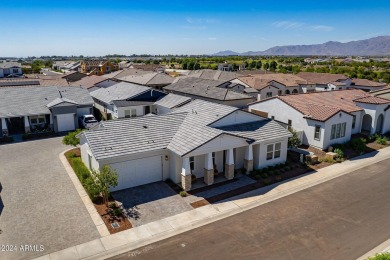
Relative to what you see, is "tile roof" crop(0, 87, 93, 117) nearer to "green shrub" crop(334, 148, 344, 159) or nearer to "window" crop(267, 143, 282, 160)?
"window" crop(267, 143, 282, 160)

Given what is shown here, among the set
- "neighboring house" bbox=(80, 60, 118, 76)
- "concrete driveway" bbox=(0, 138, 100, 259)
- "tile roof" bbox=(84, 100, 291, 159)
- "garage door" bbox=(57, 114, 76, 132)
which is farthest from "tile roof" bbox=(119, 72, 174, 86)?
"neighboring house" bbox=(80, 60, 118, 76)

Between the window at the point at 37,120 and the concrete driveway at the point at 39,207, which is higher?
the window at the point at 37,120

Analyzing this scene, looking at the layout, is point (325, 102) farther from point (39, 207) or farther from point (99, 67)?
point (99, 67)

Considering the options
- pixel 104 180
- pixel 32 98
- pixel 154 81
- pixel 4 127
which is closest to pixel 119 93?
pixel 32 98

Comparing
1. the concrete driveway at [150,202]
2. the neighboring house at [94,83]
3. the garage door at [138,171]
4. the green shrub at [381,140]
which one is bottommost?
the concrete driveway at [150,202]

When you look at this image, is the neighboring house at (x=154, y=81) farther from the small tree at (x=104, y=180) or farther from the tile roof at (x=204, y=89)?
the small tree at (x=104, y=180)

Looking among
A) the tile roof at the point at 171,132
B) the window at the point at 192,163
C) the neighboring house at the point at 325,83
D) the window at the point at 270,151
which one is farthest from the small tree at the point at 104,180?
the neighboring house at the point at 325,83

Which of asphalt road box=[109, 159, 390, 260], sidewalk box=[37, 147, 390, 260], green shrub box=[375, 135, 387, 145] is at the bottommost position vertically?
asphalt road box=[109, 159, 390, 260]
